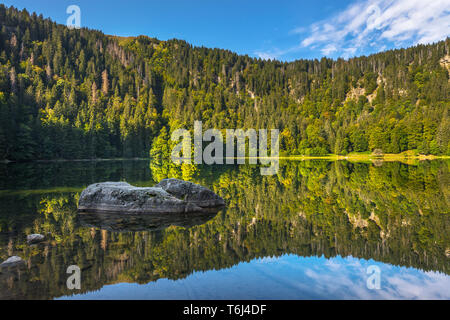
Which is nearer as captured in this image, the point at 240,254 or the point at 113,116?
the point at 240,254

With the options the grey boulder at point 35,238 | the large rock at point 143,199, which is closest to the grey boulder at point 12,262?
the grey boulder at point 35,238

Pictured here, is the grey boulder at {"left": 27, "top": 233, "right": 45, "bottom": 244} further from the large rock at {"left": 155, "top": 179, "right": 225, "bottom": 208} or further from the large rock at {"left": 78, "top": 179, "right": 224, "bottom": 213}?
the large rock at {"left": 155, "top": 179, "right": 225, "bottom": 208}

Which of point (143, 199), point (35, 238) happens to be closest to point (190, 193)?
point (143, 199)

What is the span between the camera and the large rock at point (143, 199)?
14273 millimetres

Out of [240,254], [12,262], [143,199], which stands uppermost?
[143,199]

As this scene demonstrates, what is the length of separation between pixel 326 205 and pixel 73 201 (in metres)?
15.2

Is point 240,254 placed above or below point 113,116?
below

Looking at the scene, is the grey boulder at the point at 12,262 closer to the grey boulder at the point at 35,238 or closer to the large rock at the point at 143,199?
the grey boulder at the point at 35,238

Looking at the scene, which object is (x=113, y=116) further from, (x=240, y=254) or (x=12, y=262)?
(x=240, y=254)

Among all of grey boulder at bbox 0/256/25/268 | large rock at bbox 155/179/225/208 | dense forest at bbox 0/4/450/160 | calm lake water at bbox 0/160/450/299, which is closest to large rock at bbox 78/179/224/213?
large rock at bbox 155/179/225/208

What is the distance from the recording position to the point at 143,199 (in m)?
14.3

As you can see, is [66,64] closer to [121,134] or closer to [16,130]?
[121,134]

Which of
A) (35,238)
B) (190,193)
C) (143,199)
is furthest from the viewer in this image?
(190,193)

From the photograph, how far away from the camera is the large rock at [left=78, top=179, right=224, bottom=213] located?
14273mm
